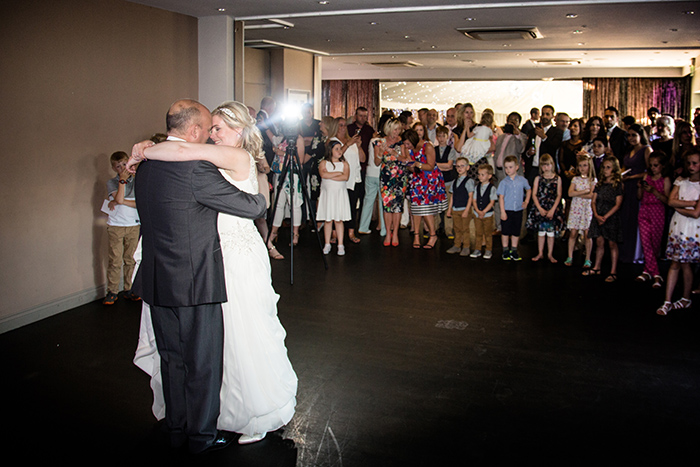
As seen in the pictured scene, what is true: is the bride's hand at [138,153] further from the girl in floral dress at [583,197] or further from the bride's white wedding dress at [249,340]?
the girl in floral dress at [583,197]

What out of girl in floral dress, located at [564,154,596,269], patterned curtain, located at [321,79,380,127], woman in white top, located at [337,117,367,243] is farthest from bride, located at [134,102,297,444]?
patterned curtain, located at [321,79,380,127]

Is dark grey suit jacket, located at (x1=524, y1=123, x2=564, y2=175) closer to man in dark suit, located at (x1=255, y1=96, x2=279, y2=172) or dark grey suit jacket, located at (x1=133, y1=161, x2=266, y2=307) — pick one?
man in dark suit, located at (x1=255, y1=96, x2=279, y2=172)

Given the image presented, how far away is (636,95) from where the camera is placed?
14.0 m

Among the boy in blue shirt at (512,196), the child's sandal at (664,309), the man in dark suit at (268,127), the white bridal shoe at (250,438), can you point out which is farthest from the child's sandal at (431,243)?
the white bridal shoe at (250,438)

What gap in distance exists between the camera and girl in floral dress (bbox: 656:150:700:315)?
4527mm

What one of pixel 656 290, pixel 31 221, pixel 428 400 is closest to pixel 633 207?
pixel 656 290

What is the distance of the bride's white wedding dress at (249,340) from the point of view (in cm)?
264

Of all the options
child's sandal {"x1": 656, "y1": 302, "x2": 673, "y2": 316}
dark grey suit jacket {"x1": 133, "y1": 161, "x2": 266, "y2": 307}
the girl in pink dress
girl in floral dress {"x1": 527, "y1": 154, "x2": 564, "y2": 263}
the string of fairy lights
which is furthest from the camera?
the string of fairy lights

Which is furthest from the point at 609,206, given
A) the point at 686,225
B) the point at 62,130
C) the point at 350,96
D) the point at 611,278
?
the point at 350,96

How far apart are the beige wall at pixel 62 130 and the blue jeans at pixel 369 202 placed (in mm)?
3015

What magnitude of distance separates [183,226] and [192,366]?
0.61m

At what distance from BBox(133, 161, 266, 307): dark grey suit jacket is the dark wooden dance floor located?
2.54 feet

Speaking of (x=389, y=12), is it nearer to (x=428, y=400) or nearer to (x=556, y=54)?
(x=428, y=400)

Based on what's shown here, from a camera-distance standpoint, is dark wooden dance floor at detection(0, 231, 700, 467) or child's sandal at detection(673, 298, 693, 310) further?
child's sandal at detection(673, 298, 693, 310)
